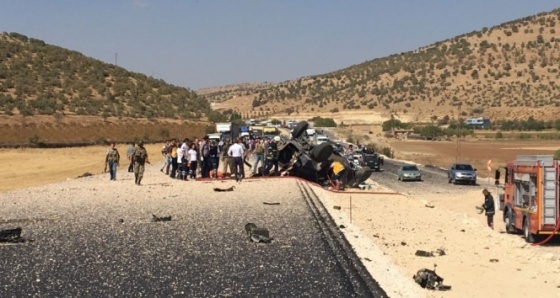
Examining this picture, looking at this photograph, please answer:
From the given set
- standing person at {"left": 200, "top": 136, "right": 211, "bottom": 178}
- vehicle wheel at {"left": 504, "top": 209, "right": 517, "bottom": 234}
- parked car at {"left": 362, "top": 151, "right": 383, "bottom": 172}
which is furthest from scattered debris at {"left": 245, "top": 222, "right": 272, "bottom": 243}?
parked car at {"left": 362, "top": 151, "right": 383, "bottom": 172}

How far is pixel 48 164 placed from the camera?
48.7 m

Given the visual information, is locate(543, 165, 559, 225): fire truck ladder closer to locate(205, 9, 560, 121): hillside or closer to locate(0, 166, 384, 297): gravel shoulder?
locate(0, 166, 384, 297): gravel shoulder

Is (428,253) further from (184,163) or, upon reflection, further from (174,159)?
(174,159)

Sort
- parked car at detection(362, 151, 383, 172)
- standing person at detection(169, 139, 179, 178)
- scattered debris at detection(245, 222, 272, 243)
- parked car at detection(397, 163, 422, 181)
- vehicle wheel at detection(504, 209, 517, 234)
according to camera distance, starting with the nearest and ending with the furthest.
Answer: scattered debris at detection(245, 222, 272, 243)
vehicle wheel at detection(504, 209, 517, 234)
standing person at detection(169, 139, 179, 178)
parked car at detection(397, 163, 422, 181)
parked car at detection(362, 151, 383, 172)

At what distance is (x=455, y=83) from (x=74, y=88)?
73.9 m

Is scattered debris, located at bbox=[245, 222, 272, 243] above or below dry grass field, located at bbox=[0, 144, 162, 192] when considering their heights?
above

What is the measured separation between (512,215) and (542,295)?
32.9 feet

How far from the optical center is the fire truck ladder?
734 inches

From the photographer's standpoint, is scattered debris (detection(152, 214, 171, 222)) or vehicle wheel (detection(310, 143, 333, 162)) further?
vehicle wheel (detection(310, 143, 333, 162))

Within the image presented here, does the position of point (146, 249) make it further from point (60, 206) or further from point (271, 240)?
point (60, 206)

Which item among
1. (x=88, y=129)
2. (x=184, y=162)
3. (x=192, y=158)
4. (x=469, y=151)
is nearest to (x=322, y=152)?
(x=192, y=158)

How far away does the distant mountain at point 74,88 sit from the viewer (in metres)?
73.1

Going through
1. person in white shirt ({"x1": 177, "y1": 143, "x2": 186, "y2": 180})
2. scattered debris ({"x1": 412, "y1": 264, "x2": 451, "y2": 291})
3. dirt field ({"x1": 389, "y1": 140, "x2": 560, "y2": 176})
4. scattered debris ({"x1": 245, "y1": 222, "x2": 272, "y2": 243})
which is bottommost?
dirt field ({"x1": 389, "y1": 140, "x2": 560, "y2": 176})

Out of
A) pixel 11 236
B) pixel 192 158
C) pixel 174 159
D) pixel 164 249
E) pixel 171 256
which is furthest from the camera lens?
pixel 174 159
